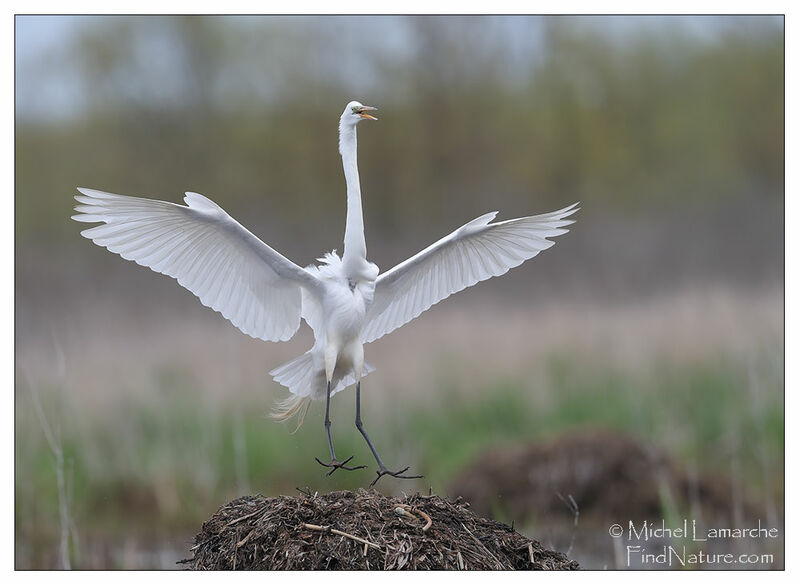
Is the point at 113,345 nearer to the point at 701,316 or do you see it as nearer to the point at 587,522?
the point at 587,522

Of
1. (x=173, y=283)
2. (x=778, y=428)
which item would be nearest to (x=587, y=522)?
(x=778, y=428)

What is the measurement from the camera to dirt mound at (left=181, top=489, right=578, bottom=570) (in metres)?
3.96

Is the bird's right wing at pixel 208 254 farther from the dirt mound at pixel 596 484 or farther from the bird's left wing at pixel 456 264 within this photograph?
the dirt mound at pixel 596 484

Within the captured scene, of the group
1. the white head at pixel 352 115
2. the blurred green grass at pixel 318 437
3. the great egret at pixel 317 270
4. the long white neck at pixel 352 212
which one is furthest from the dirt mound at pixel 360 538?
the blurred green grass at pixel 318 437

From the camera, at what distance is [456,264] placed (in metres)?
5.50

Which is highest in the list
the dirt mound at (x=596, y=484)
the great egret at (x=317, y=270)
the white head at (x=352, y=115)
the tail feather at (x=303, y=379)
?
the white head at (x=352, y=115)

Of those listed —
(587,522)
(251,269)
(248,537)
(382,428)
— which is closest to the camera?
(248,537)

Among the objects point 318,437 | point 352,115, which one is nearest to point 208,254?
point 352,115

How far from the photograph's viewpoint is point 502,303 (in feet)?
31.9

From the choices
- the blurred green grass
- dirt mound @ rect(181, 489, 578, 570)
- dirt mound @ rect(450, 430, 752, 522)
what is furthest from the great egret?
dirt mound @ rect(450, 430, 752, 522)

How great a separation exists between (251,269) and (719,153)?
565cm

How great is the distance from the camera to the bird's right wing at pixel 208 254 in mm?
4516

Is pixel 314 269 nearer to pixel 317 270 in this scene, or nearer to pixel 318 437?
pixel 317 270

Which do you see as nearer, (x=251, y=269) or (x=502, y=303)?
(x=251, y=269)
